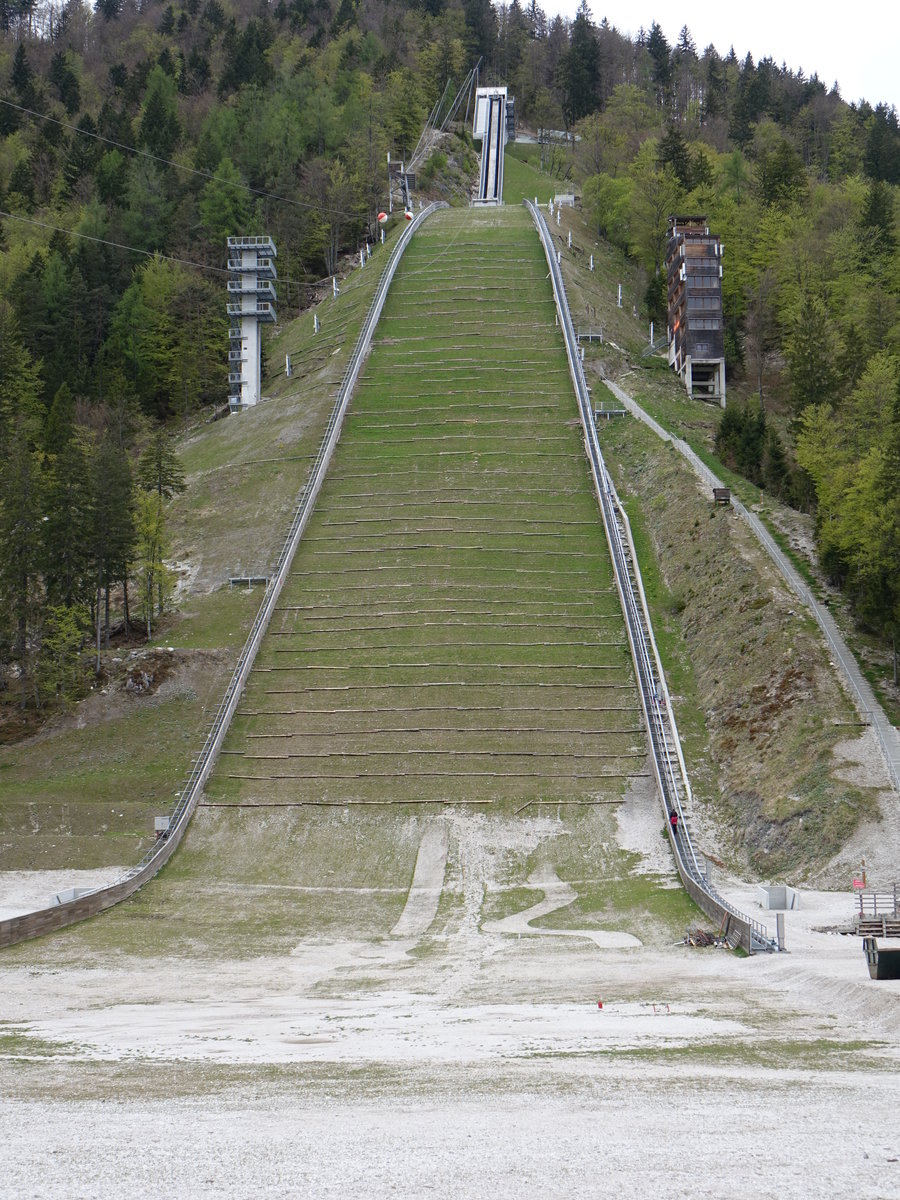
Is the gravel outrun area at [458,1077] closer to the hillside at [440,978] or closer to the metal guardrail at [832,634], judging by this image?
the hillside at [440,978]

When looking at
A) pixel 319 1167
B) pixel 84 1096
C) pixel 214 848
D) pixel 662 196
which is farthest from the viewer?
pixel 662 196

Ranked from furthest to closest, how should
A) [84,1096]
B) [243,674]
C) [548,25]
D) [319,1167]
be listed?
[548,25] < [243,674] < [84,1096] < [319,1167]

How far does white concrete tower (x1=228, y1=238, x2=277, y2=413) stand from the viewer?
6169 centimetres

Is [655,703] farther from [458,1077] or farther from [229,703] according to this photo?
[458,1077]

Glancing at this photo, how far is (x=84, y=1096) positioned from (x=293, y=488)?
37816mm

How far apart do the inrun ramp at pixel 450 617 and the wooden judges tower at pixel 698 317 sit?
6140 millimetres

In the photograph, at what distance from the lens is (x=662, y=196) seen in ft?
245

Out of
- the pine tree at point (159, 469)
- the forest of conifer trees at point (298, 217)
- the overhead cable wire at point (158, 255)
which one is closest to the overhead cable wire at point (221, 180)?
the forest of conifer trees at point (298, 217)

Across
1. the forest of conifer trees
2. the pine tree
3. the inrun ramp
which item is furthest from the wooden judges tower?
the pine tree

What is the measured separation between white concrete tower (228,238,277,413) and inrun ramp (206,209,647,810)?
738cm

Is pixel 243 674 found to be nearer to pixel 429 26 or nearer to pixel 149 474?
pixel 149 474

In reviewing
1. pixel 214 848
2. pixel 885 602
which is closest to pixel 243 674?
pixel 214 848

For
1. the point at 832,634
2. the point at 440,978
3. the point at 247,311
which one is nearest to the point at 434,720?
the point at 832,634

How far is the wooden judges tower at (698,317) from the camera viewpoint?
5838cm
